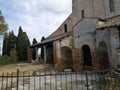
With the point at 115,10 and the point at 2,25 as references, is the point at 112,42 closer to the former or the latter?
the point at 115,10

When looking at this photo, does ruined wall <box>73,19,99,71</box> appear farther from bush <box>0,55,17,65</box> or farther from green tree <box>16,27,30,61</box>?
green tree <box>16,27,30,61</box>

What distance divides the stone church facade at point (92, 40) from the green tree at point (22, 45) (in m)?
18.5

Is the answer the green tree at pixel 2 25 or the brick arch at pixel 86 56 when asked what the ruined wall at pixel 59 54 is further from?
the green tree at pixel 2 25

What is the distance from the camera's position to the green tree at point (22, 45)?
3889cm

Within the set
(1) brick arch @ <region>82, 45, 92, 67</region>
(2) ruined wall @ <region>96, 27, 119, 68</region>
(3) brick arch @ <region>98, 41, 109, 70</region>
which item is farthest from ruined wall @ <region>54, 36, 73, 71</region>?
(2) ruined wall @ <region>96, 27, 119, 68</region>

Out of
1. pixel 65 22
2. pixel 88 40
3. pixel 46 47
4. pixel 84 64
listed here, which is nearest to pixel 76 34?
pixel 88 40

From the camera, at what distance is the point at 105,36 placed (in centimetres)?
1512

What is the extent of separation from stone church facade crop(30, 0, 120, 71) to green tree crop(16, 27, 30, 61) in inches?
730

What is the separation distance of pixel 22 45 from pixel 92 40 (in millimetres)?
26028

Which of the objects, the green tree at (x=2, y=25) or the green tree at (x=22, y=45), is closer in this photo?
the green tree at (x=2, y=25)

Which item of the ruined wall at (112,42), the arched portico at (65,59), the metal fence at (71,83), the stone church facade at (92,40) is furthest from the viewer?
the arched portico at (65,59)

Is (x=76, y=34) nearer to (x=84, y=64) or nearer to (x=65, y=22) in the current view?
(x=84, y=64)

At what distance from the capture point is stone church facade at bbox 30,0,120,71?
14461mm

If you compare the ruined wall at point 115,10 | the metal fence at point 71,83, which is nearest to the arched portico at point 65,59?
the ruined wall at point 115,10
